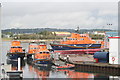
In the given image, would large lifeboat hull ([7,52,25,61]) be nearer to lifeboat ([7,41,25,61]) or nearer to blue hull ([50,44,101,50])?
lifeboat ([7,41,25,61])

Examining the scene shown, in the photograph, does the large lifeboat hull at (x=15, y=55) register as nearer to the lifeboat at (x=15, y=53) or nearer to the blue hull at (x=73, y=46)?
the lifeboat at (x=15, y=53)

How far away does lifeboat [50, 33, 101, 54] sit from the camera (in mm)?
54031

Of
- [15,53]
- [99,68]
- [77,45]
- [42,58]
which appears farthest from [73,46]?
[99,68]

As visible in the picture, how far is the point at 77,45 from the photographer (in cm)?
5444

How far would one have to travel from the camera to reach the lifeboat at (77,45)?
54031 millimetres

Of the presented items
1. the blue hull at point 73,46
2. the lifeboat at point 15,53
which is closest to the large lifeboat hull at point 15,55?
the lifeboat at point 15,53

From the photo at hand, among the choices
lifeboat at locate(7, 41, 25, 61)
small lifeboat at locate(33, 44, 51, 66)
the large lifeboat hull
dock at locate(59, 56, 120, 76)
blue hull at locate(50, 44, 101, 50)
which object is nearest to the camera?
dock at locate(59, 56, 120, 76)

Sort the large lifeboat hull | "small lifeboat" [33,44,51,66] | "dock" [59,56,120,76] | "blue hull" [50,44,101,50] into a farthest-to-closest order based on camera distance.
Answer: "blue hull" [50,44,101,50] < the large lifeboat hull < "small lifeboat" [33,44,51,66] < "dock" [59,56,120,76]

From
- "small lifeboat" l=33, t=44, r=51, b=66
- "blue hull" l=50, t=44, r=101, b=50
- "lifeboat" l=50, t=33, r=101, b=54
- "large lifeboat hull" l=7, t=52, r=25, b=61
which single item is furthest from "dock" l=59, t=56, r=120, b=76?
"lifeboat" l=50, t=33, r=101, b=54

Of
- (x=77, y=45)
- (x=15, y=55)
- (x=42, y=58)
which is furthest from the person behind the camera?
(x=77, y=45)

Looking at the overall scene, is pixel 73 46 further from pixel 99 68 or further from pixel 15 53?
pixel 99 68

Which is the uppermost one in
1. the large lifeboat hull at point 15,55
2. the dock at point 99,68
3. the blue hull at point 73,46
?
the blue hull at point 73,46

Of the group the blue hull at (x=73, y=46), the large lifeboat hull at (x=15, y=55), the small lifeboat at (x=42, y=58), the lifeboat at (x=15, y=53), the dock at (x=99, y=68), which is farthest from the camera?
the blue hull at (x=73, y=46)

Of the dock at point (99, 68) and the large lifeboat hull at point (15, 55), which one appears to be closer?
the dock at point (99, 68)
